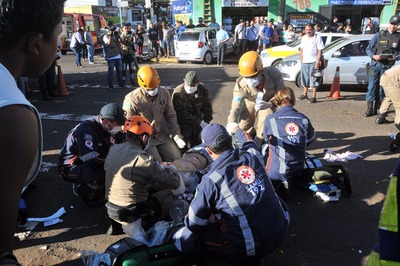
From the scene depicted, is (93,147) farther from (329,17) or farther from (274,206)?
(329,17)

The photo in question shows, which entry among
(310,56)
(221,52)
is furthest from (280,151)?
(221,52)

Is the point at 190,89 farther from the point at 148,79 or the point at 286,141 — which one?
the point at 286,141

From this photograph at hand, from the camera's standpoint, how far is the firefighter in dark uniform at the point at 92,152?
4121mm

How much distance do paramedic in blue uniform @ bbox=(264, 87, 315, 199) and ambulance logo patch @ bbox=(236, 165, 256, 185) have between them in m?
1.60

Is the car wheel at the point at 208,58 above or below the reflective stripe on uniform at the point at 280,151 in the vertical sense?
above

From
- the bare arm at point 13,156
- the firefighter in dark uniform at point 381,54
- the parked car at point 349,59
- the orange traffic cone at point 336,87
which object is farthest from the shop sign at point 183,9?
the bare arm at point 13,156

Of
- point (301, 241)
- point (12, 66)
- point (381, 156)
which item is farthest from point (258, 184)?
point (381, 156)

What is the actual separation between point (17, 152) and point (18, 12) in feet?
1.20

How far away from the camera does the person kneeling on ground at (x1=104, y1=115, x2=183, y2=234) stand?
342 cm

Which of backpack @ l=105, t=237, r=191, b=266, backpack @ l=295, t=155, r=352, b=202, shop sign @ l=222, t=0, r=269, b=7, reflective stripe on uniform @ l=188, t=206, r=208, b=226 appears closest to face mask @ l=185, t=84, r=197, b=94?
backpack @ l=295, t=155, r=352, b=202

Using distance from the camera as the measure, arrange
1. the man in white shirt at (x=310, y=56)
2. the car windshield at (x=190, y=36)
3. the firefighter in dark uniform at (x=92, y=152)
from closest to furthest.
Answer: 1. the firefighter in dark uniform at (x=92, y=152)
2. the man in white shirt at (x=310, y=56)
3. the car windshield at (x=190, y=36)

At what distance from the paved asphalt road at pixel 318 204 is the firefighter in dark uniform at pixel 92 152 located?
0.31 m

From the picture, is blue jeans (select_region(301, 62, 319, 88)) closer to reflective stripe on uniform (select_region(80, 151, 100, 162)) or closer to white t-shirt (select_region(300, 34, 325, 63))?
white t-shirt (select_region(300, 34, 325, 63))

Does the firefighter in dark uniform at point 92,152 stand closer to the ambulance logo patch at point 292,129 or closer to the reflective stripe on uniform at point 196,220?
the reflective stripe on uniform at point 196,220
